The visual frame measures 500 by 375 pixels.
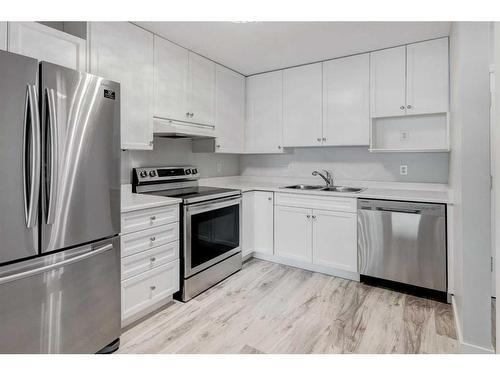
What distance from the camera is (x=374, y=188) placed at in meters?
3.10

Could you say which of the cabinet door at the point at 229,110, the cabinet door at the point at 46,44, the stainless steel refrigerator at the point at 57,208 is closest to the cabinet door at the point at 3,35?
the cabinet door at the point at 46,44

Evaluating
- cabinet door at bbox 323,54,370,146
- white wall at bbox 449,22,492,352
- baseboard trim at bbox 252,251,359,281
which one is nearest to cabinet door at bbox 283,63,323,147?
cabinet door at bbox 323,54,370,146

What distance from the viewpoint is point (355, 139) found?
9.78 ft

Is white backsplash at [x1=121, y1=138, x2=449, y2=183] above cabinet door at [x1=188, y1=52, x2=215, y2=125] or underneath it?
underneath

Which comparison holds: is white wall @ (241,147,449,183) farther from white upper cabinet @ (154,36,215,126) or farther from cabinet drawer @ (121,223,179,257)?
cabinet drawer @ (121,223,179,257)

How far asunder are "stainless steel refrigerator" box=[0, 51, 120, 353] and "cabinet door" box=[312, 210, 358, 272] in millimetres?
1886

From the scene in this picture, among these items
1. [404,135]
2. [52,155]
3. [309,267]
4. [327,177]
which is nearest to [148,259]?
[52,155]

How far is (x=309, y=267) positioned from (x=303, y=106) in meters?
1.77

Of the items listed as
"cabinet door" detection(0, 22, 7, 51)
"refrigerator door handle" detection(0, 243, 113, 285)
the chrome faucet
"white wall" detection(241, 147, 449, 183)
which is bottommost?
"refrigerator door handle" detection(0, 243, 113, 285)

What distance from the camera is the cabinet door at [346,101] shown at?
291 cm

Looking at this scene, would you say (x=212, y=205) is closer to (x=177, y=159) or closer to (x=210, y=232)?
(x=210, y=232)

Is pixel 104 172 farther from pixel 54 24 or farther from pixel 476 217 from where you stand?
pixel 476 217

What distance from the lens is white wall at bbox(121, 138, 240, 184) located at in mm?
2602
